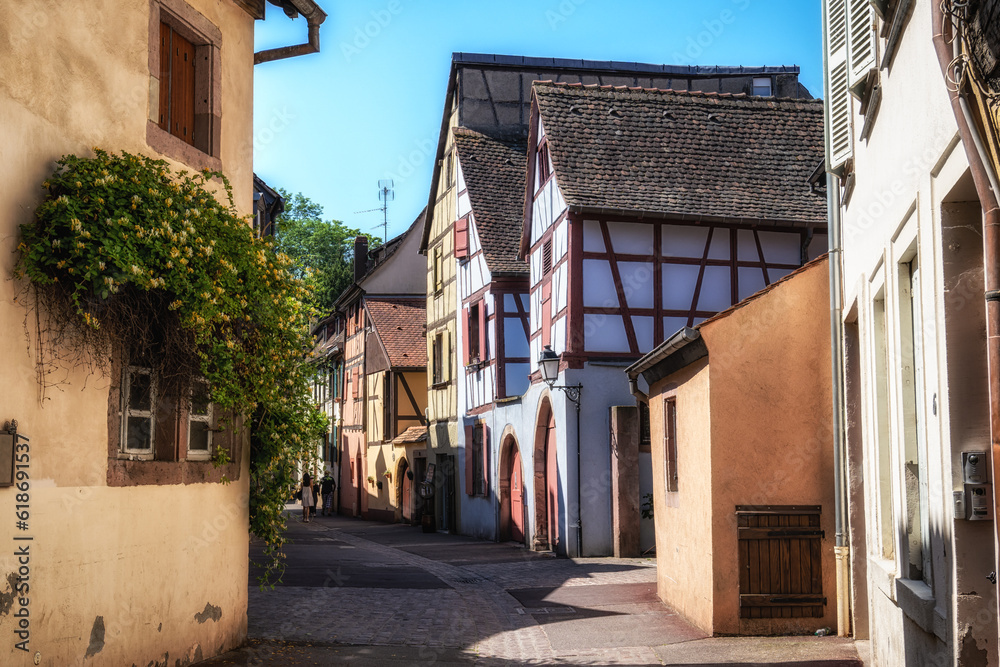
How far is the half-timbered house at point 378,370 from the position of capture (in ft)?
106

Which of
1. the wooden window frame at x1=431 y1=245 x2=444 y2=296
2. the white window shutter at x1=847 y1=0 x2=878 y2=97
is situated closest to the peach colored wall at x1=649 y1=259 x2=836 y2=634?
the white window shutter at x1=847 y1=0 x2=878 y2=97

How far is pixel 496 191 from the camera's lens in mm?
24328

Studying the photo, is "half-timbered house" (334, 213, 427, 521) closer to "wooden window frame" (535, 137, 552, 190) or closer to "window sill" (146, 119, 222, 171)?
"wooden window frame" (535, 137, 552, 190)

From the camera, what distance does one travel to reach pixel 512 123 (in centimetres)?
2641

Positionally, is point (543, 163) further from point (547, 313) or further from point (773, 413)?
point (773, 413)

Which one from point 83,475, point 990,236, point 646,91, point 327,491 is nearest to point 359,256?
point 327,491

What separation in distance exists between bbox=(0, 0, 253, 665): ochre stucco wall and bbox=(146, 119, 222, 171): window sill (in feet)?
0.34

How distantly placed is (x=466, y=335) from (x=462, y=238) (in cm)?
221

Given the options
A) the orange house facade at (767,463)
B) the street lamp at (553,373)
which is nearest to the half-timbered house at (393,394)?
the street lamp at (553,373)

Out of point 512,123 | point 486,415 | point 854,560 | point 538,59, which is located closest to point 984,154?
point 854,560

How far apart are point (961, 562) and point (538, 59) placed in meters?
24.3

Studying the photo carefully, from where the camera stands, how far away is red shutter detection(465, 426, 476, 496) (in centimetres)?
2445

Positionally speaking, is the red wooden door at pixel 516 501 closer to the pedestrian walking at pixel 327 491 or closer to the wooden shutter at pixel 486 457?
the wooden shutter at pixel 486 457

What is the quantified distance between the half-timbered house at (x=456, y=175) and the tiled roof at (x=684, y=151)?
551cm
